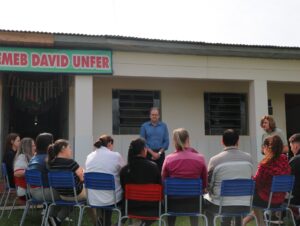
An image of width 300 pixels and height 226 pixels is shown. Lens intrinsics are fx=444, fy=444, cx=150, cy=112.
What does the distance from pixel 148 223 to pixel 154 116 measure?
11.3 feet

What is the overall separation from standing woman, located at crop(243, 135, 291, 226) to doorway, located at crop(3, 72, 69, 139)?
212 inches

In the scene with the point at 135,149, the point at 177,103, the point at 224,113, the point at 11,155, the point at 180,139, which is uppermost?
the point at 177,103

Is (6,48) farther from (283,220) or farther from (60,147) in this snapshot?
(283,220)

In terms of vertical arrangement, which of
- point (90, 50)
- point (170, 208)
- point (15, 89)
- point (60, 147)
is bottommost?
point (170, 208)

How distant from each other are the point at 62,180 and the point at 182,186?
4.95 feet

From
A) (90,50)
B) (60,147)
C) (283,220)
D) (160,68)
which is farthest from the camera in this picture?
(160,68)

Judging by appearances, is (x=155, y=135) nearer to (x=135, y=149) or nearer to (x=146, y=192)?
(x=135, y=149)

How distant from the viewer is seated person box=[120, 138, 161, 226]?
494cm

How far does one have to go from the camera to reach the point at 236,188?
4.96 meters

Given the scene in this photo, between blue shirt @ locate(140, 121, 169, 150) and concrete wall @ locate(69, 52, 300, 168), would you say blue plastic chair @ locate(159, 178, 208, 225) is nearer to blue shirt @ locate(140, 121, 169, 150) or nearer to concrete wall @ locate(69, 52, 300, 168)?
blue shirt @ locate(140, 121, 169, 150)

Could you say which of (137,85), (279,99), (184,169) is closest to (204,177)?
(184,169)

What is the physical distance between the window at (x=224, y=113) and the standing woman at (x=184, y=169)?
612 centimetres

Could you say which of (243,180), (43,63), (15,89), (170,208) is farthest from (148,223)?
(15,89)

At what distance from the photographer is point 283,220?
255 inches
